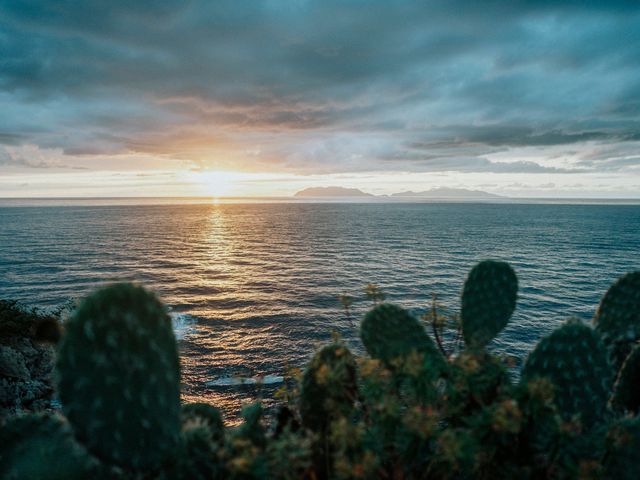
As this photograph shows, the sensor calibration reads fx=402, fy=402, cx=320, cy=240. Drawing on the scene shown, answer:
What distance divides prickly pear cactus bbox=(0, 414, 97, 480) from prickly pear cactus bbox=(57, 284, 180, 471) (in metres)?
0.62

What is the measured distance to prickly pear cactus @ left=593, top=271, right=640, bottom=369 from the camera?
560 centimetres

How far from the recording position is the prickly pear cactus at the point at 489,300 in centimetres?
535

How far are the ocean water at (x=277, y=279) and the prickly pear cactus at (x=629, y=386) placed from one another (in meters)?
6.64

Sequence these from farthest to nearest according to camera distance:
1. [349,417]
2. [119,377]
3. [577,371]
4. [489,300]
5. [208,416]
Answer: [489,300]
[208,416]
[577,371]
[349,417]
[119,377]

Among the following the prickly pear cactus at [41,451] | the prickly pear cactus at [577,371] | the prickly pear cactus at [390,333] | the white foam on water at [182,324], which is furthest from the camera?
the white foam on water at [182,324]

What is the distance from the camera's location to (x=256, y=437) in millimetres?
3762

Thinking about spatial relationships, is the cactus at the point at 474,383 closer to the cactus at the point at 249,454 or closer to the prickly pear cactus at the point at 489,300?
the prickly pear cactus at the point at 489,300

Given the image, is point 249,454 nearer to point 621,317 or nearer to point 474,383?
point 474,383

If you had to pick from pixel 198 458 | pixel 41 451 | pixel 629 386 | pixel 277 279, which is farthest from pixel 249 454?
pixel 277 279

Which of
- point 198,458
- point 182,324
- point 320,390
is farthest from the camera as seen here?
point 182,324

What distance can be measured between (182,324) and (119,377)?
38.9 meters

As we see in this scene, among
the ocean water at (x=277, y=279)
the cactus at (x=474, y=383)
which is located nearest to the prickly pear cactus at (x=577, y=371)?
the cactus at (x=474, y=383)

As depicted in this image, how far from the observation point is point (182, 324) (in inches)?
1539

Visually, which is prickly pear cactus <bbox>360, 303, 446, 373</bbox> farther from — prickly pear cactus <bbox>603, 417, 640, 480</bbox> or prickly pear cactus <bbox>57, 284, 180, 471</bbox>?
prickly pear cactus <bbox>57, 284, 180, 471</bbox>
